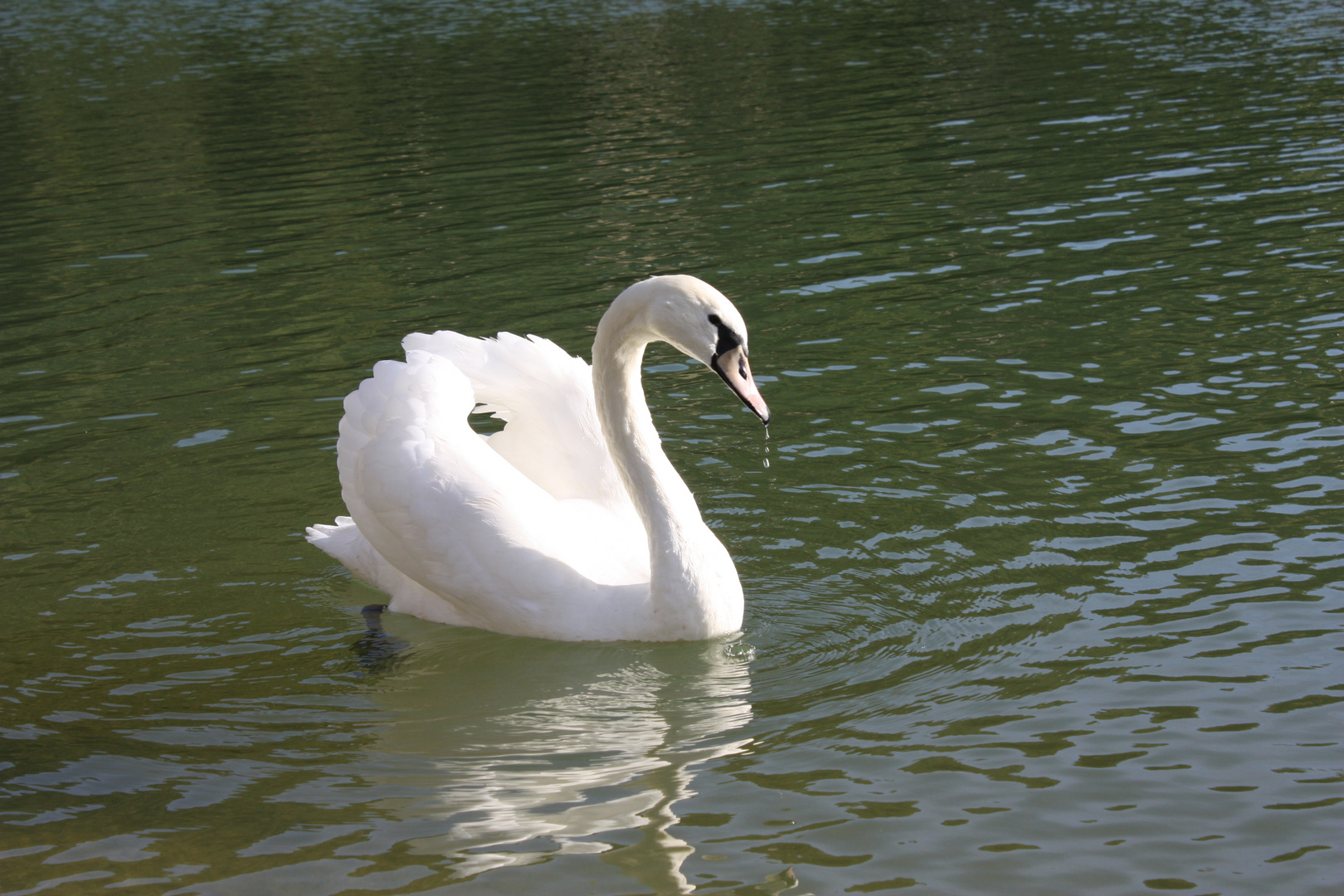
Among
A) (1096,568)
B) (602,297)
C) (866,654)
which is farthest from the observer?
(602,297)

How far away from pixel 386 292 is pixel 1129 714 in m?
9.06

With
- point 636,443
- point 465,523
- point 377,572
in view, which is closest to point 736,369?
point 636,443

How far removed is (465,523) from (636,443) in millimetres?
868

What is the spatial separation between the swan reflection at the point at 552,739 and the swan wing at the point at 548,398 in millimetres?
988

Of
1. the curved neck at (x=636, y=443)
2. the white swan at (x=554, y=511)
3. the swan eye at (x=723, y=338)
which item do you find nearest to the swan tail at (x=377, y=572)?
the white swan at (x=554, y=511)

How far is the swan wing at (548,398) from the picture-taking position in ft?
24.7

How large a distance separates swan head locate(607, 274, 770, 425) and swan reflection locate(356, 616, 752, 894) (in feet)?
4.22

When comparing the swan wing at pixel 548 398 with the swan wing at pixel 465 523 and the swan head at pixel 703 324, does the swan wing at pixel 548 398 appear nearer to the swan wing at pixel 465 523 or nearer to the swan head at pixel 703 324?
the swan wing at pixel 465 523

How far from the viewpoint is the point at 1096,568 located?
7.26 m

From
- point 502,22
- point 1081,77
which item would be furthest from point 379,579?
point 502,22

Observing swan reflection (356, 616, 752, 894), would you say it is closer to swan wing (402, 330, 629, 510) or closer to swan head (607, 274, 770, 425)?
swan wing (402, 330, 629, 510)

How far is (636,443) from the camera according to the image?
22.4 feet

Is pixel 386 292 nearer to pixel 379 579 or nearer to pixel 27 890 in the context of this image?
pixel 379 579

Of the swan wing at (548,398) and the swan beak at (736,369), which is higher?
the swan beak at (736,369)
